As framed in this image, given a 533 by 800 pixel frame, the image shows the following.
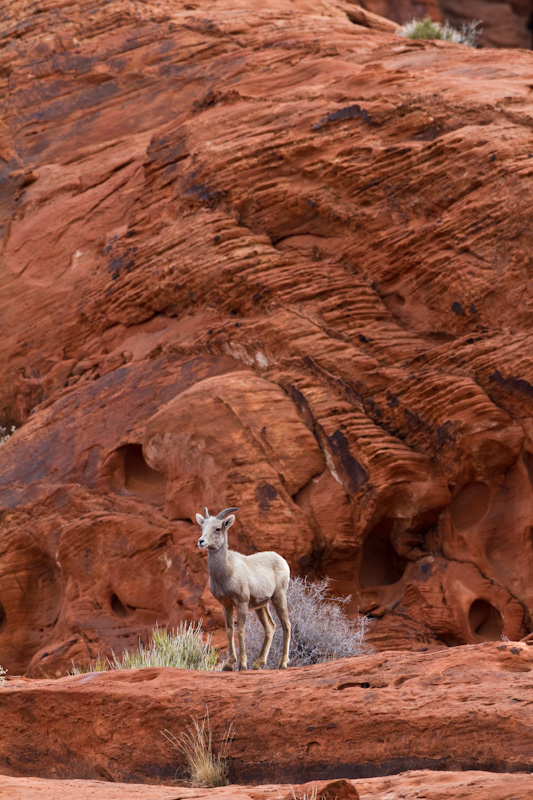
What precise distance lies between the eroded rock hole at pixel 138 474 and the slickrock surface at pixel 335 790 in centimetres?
757

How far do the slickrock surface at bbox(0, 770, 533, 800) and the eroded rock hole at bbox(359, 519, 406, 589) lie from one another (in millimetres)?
6759

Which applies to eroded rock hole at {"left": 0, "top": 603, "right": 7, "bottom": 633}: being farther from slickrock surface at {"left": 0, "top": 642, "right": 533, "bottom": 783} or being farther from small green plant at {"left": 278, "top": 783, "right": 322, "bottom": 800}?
small green plant at {"left": 278, "top": 783, "right": 322, "bottom": 800}

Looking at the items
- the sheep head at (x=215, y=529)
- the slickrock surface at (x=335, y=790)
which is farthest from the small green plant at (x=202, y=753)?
the sheep head at (x=215, y=529)

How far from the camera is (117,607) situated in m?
13.9

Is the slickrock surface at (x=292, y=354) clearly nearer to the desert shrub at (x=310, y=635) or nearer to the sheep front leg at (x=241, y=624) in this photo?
the desert shrub at (x=310, y=635)

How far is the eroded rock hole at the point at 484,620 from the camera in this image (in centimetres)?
1224

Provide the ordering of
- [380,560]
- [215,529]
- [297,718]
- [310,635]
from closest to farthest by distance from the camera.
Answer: [297,718]
[215,529]
[310,635]
[380,560]

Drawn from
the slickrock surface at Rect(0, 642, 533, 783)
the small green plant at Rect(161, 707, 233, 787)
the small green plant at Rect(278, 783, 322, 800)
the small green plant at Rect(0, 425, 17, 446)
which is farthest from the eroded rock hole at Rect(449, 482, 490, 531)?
the small green plant at Rect(0, 425, 17, 446)

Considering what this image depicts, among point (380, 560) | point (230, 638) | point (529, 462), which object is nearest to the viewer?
point (230, 638)

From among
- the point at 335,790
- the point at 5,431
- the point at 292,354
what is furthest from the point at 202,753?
the point at 5,431

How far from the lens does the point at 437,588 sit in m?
12.4

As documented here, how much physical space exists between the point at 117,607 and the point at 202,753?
699 centimetres

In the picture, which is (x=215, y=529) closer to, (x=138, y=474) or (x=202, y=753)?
(x=202, y=753)

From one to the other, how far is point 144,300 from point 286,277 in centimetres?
278
